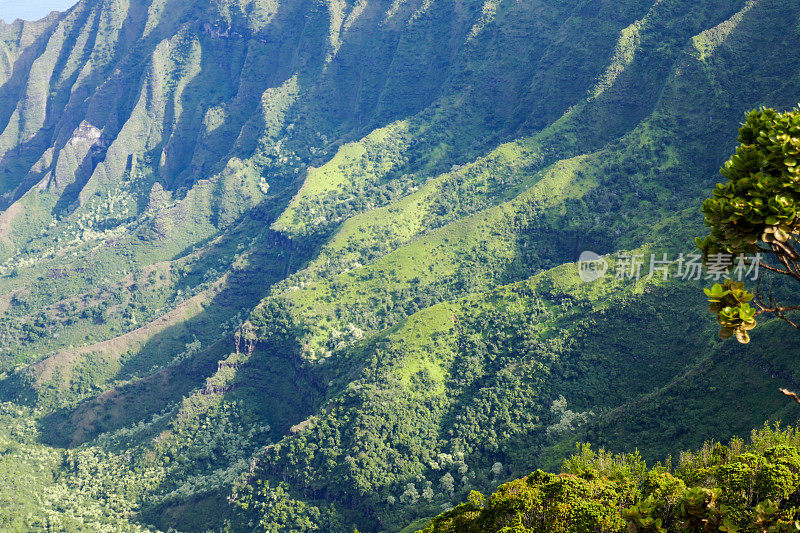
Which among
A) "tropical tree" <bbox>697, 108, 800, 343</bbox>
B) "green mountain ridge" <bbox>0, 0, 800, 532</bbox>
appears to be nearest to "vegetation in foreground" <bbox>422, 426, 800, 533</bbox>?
"tropical tree" <bbox>697, 108, 800, 343</bbox>

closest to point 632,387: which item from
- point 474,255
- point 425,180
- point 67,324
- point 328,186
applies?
point 474,255

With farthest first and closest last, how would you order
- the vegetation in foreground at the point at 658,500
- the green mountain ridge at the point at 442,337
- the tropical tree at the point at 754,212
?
the green mountain ridge at the point at 442,337
the vegetation in foreground at the point at 658,500
the tropical tree at the point at 754,212

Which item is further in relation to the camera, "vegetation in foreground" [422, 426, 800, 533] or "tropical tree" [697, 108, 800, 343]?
"vegetation in foreground" [422, 426, 800, 533]

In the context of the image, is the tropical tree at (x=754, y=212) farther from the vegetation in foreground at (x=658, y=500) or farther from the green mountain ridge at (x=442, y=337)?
the green mountain ridge at (x=442, y=337)

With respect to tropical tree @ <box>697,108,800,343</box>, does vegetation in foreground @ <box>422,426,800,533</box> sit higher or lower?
lower

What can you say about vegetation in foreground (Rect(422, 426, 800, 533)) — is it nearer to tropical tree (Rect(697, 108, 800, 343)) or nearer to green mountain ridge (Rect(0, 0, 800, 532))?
tropical tree (Rect(697, 108, 800, 343))

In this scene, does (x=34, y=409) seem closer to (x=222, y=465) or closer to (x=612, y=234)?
(x=222, y=465)

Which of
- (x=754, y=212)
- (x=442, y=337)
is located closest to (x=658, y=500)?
(x=754, y=212)

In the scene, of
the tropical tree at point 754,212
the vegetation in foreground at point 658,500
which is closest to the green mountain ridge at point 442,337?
the vegetation in foreground at point 658,500
